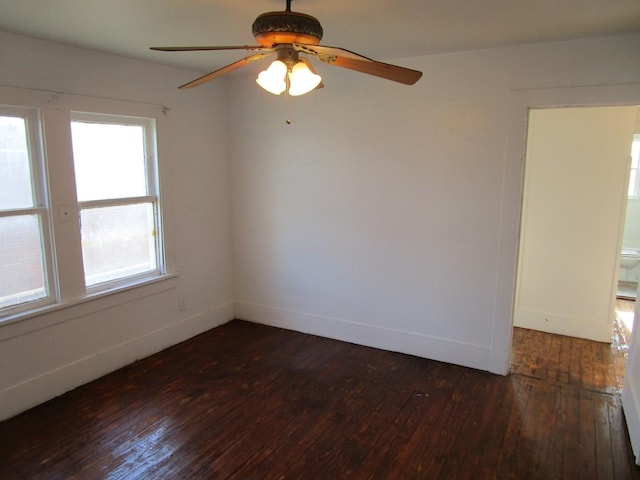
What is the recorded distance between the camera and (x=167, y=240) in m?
3.76

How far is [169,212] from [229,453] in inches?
82.5

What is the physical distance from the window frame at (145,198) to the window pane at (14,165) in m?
0.34

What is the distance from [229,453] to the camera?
7.99 feet

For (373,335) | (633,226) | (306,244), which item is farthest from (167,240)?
(633,226)

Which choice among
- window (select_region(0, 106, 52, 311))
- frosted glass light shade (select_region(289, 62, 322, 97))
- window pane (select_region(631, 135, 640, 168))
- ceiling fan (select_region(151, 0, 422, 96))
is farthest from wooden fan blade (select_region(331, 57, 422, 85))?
window pane (select_region(631, 135, 640, 168))

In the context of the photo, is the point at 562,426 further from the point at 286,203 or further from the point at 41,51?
the point at 41,51

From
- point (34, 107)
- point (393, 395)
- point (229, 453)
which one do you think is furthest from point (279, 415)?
point (34, 107)

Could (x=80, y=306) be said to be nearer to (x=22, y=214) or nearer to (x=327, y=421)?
(x=22, y=214)

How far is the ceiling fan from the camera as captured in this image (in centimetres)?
175

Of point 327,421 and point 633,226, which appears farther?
point 633,226

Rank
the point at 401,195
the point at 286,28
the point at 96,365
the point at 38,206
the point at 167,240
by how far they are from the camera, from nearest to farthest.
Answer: the point at 286,28 < the point at 38,206 < the point at 96,365 < the point at 401,195 < the point at 167,240

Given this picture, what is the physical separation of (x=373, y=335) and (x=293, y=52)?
8.62ft

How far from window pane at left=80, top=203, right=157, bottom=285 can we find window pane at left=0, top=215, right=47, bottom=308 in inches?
12.6

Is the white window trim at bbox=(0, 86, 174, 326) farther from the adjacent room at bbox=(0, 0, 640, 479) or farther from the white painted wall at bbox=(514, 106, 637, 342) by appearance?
the white painted wall at bbox=(514, 106, 637, 342)
